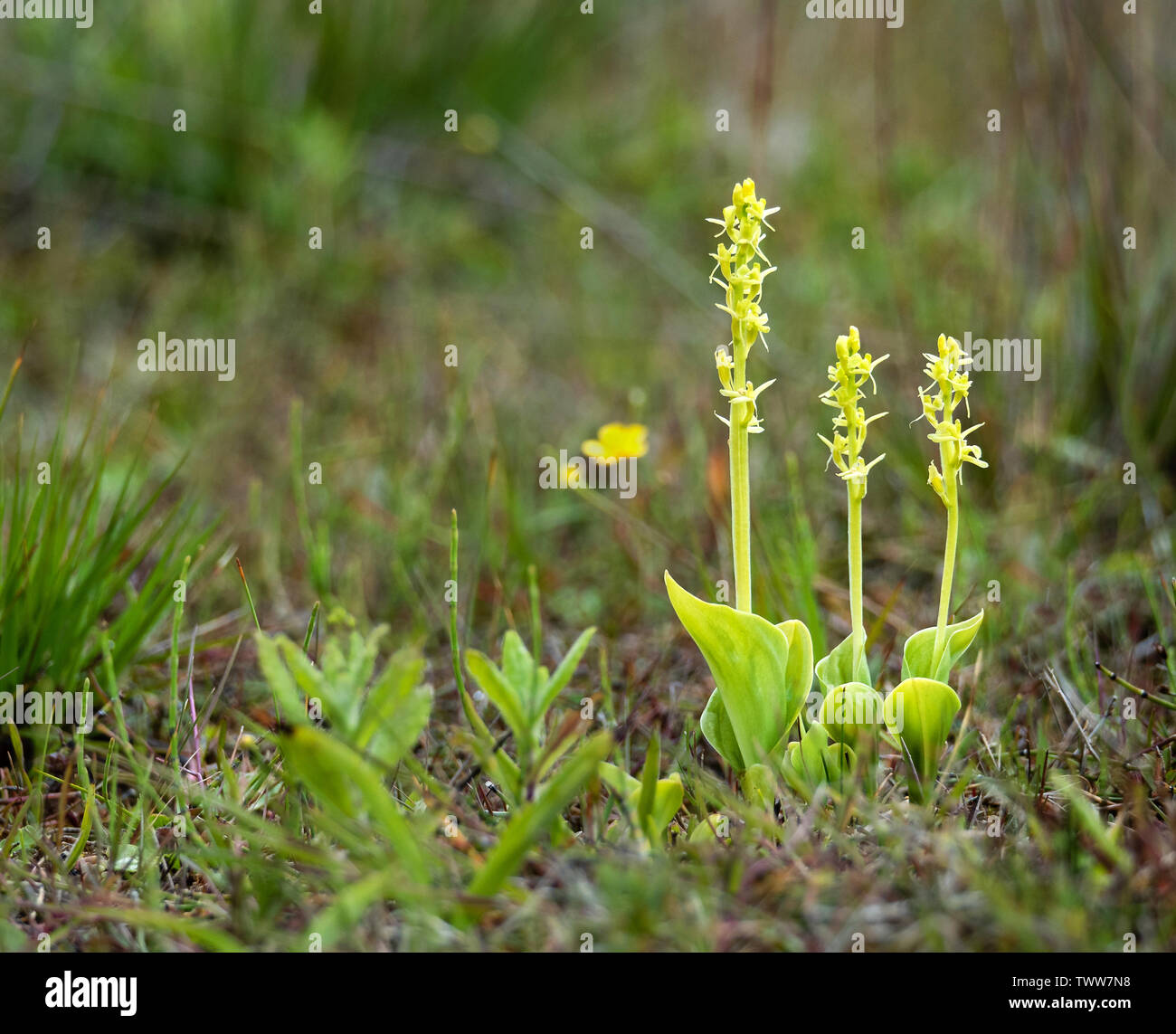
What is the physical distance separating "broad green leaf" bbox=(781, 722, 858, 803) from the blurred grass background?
210mm

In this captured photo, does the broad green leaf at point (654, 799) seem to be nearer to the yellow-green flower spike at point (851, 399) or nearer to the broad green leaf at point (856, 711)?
the broad green leaf at point (856, 711)

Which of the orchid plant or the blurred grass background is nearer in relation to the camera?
the orchid plant

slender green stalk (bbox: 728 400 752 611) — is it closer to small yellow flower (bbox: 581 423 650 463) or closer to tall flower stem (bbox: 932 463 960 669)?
tall flower stem (bbox: 932 463 960 669)

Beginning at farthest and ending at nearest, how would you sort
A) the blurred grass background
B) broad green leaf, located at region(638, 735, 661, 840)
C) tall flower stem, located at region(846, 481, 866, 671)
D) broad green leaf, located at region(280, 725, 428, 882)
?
the blurred grass background
tall flower stem, located at region(846, 481, 866, 671)
broad green leaf, located at region(638, 735, 661, 840)
broad green leaf, located at region(280, 725, 428, 882)

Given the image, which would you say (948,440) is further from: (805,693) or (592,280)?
(592,280)

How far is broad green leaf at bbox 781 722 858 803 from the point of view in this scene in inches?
44.4

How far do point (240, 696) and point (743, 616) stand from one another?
87cm

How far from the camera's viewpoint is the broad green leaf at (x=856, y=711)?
109 cm

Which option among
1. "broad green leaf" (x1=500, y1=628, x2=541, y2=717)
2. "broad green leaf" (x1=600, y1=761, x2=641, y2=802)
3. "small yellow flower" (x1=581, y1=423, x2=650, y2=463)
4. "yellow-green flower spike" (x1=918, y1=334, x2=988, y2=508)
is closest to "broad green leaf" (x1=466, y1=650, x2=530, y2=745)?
"broad green leaf" (x1=500, y1=628, x2=541, y2=717)

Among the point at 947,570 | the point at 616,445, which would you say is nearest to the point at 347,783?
the point at 947,570

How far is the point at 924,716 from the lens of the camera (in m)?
1.10

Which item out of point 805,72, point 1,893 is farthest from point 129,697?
point 805,72

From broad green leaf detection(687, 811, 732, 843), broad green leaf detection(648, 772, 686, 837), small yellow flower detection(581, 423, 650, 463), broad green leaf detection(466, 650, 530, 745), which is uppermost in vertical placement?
small yellow flower detection(581, 423, 650, 463)

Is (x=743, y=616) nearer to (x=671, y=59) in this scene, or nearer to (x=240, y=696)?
(x=240, y=696)
